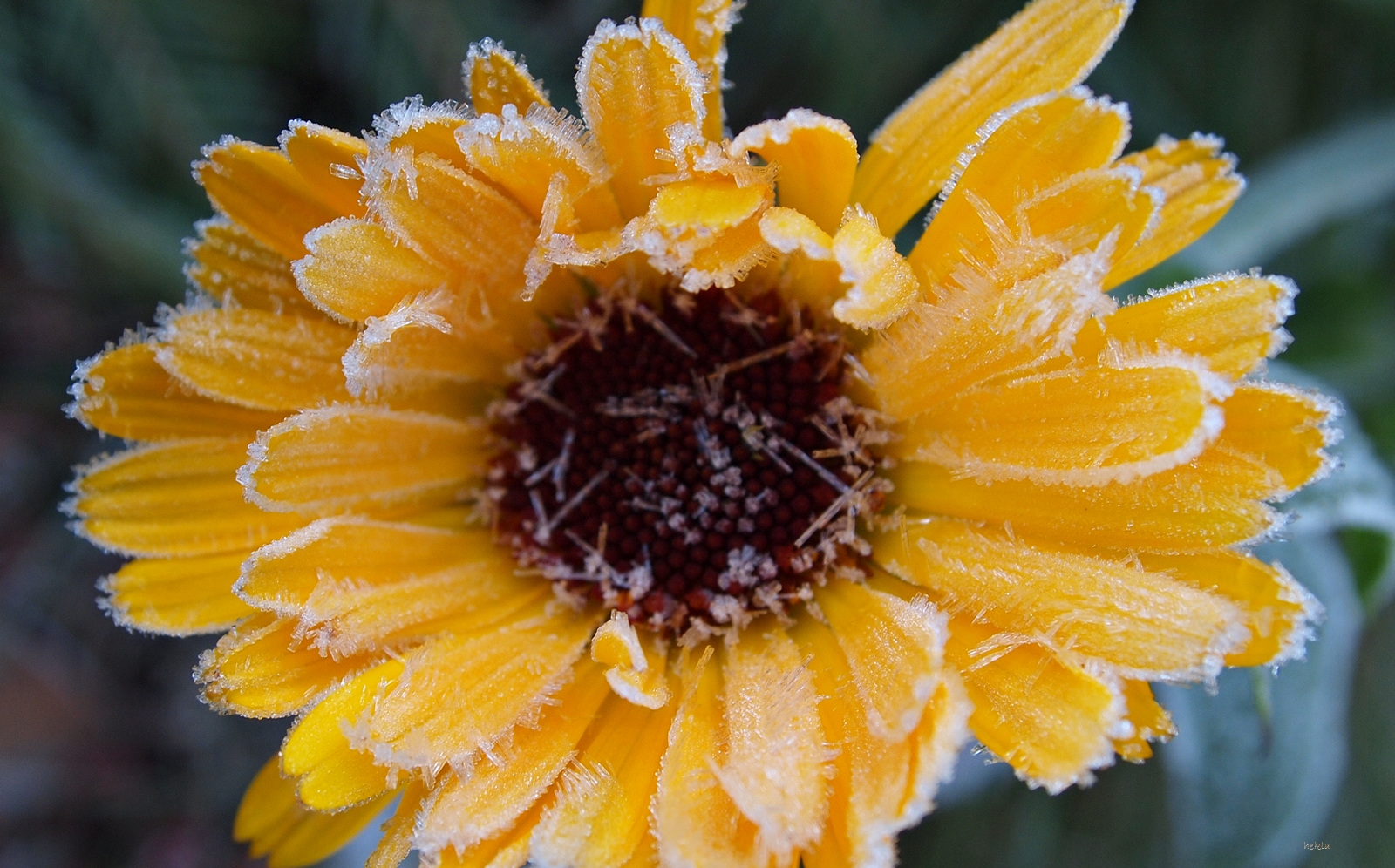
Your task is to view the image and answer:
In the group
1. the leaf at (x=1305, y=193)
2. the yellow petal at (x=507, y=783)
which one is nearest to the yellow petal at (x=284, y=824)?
the yellow petal at (x=507, y=783)

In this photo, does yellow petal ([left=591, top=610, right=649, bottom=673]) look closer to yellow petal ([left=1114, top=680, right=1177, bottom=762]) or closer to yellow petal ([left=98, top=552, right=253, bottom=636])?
yellow petal ([left=98, top=552, right=253, bottom=636])

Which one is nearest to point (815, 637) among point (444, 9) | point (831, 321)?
point (831, 321)

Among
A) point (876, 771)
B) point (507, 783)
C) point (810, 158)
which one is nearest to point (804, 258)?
point (810, 158)

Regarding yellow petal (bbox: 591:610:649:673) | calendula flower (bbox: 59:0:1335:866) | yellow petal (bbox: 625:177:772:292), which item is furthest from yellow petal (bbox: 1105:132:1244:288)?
yellow petal (bbox: 591:610:649:673)

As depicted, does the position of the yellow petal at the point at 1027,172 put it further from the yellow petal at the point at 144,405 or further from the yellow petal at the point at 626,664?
the yellow petal at the point at 144,405

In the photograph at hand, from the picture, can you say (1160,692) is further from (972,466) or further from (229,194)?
(229,194)

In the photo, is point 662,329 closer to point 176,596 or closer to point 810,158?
point 810,158

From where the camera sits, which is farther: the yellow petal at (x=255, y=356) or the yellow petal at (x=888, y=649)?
the yellow petal at (x=255, y=356)
